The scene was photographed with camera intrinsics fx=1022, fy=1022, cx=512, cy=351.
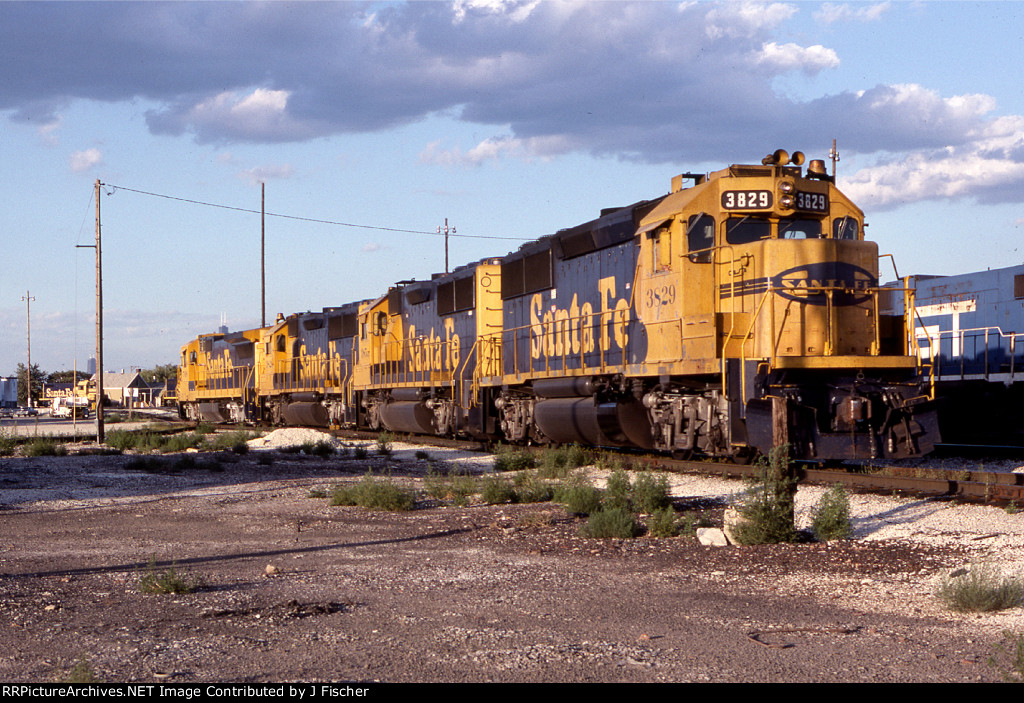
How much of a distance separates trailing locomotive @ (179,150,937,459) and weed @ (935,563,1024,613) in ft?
14.0

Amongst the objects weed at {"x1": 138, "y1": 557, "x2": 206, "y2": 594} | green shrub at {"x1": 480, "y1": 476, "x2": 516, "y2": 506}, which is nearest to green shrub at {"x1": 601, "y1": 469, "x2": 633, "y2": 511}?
green shrub at {"x1": 480, "y1": 476, "x2": 516, "y2": 506}

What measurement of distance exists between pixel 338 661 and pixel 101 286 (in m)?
26.5

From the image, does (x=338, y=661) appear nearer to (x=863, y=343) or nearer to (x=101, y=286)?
(x=863, y=343)

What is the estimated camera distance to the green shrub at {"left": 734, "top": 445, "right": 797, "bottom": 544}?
871 centimetres

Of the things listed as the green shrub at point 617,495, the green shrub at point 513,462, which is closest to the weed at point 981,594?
the green shrub at point 617,495

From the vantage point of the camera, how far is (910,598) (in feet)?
21.6

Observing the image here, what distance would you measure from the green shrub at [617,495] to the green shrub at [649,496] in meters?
0.10

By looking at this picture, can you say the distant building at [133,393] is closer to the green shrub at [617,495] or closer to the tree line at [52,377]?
the tree line at [52,377]

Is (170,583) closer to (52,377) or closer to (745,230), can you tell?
(745,230)

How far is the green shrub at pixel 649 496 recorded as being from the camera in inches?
425

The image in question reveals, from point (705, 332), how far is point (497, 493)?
344cm

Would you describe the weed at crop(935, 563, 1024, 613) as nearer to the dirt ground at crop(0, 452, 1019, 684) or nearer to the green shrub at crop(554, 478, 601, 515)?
the dirt ground at crop(0, 452, 1019, 684)

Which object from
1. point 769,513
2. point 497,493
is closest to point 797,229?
point 497,493

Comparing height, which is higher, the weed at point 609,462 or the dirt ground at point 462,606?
the weed at point 609,462
